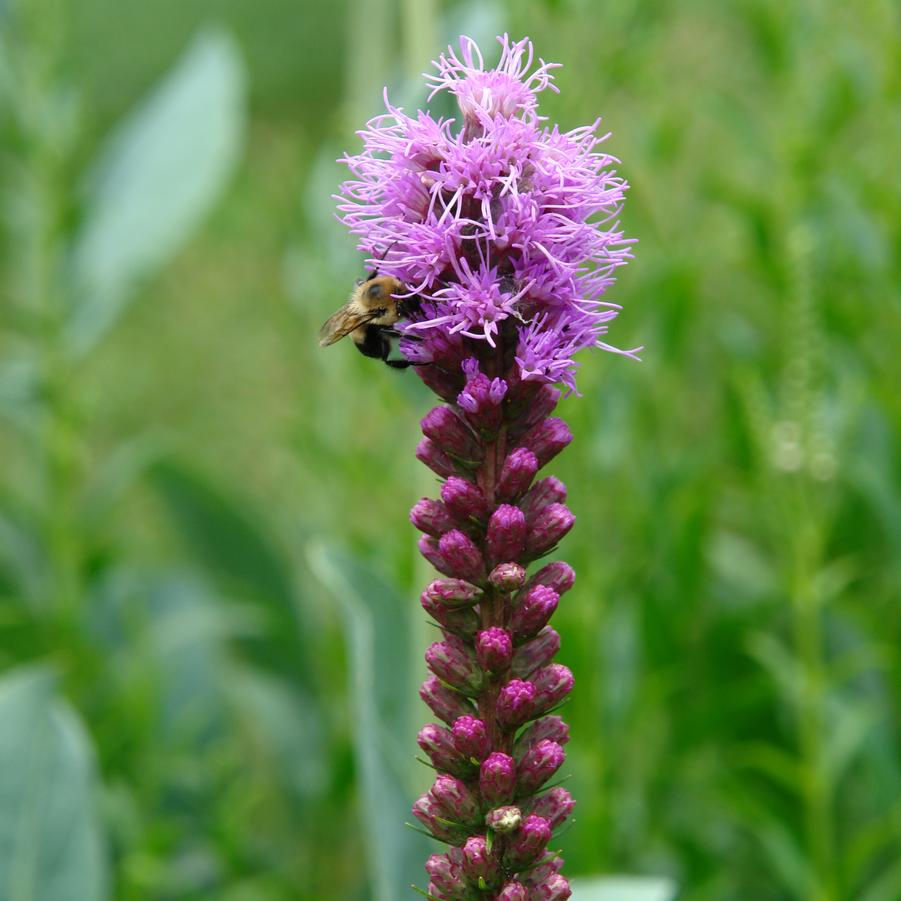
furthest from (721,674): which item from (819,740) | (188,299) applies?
(188,299)

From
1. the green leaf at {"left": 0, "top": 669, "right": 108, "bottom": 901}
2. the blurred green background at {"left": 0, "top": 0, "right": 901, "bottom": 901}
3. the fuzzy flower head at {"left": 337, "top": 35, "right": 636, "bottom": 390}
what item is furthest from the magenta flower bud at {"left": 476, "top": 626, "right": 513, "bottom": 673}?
the green leaf at {"left": 0, "top": 669, "right": 108, "bottom": 901}

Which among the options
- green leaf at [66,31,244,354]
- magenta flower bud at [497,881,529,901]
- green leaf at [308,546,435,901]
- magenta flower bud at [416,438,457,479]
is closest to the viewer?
magenta flower bud at [497,881,529,901]

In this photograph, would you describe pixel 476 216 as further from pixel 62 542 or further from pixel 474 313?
pixel 62 542

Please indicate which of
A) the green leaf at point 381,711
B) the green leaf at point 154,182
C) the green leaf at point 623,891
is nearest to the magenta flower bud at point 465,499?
the green leaf at point 381,711

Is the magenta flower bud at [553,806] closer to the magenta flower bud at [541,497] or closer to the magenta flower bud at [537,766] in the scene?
the magenta flower bud at [537,766]

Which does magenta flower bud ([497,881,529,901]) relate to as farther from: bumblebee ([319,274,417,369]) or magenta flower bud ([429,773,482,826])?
bumblebee ([319,274,417,369])
